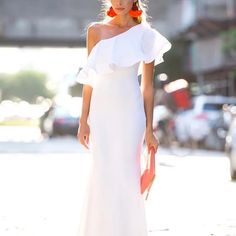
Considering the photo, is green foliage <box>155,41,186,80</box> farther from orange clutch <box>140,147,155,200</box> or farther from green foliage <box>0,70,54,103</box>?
green foliage <box>0,70,54,103</box>

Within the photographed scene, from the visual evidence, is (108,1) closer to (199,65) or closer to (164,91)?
(164,91)

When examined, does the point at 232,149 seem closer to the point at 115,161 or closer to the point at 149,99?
the point at 149,99

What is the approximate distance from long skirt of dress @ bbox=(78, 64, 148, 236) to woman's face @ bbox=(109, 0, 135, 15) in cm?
32

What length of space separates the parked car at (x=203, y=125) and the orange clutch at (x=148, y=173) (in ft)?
64.8

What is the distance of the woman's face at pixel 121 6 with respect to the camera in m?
4.57

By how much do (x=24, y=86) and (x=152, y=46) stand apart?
13317 cm

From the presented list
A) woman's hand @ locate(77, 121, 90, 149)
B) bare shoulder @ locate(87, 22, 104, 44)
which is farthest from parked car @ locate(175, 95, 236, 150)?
bare shoulder @ locate(87, 22, 104, 44)

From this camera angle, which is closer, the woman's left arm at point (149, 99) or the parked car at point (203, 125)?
the woman's left arm at point (149, 99)

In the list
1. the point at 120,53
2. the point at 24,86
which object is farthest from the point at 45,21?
the point at 24,86

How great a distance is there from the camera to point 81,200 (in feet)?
29.8

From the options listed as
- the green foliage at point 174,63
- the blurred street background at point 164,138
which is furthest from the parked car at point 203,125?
the green foliage at point 174,63

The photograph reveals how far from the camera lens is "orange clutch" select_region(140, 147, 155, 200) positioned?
458 cm

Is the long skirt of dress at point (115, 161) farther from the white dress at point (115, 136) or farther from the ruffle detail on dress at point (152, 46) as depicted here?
the ruffle detail on dress at point (152, 46)

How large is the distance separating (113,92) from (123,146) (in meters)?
0.30
